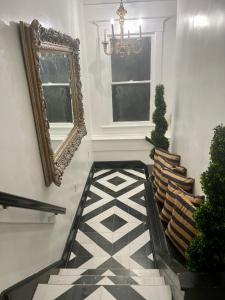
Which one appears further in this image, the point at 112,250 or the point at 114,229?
the point at 114,229

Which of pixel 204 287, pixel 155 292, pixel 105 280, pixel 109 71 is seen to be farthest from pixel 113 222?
pixel 109 71

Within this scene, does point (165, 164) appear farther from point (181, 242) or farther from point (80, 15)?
point (80, 15)

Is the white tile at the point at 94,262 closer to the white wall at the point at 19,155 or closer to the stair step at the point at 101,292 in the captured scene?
the white wall at the point at 19,155

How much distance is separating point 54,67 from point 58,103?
378mm

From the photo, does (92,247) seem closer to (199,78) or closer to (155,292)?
(155,292)

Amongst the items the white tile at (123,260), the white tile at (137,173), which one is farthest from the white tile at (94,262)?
the white tile at (137,173)

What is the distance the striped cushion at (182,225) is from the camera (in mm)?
1958

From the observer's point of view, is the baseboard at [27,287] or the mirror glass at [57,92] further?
the mirror glass at [57,92]

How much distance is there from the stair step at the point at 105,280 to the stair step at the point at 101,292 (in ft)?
0.69

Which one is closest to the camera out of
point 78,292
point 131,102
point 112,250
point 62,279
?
point 78,292

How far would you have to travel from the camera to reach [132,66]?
440cm

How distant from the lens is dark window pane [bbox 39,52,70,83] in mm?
2166

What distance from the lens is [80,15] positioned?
389 centimetres

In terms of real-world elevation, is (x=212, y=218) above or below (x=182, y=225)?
above
